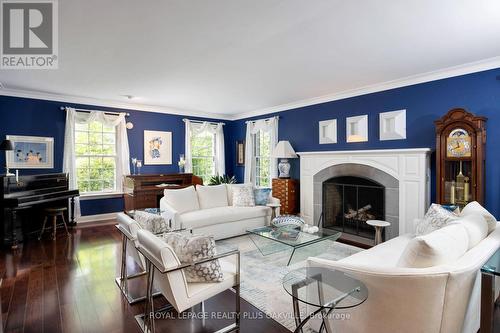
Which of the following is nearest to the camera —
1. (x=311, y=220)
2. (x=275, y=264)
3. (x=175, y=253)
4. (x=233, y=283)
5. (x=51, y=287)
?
(x=175, y=253)

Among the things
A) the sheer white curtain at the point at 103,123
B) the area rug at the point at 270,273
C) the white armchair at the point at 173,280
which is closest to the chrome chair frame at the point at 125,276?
the white armchair at the point at 173,280

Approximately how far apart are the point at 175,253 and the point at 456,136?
379 centimetres

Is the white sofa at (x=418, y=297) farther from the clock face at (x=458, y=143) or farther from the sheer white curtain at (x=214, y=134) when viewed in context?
the sheer white curtain at (x=214, y=134)

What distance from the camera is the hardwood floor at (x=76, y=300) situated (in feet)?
7.16

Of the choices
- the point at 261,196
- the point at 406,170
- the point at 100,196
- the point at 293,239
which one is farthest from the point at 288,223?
the point at 100,196

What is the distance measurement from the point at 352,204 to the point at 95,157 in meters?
5.47

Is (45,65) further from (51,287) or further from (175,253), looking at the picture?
(175,253)

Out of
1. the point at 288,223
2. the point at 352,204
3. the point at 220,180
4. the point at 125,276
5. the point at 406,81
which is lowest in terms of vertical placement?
the point at 125,276

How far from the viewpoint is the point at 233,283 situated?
210 centimetres

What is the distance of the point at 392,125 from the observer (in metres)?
4.42

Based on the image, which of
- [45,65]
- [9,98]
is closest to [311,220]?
[45,65]

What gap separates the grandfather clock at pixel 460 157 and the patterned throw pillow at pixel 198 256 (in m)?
3.32

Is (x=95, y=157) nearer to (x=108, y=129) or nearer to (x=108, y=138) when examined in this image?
(x=108, y=138)

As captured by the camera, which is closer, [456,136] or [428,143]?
[456,136]
